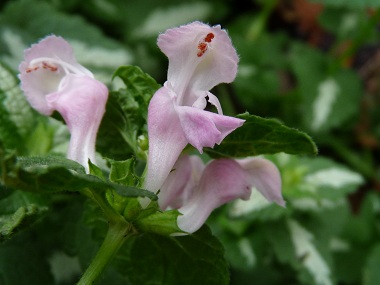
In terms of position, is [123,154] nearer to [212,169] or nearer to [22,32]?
[212,169]

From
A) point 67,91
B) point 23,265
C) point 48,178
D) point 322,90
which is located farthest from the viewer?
point 322,90

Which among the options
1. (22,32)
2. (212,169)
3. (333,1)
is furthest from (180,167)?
(333,1)

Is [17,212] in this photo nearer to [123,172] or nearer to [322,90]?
[123,172]

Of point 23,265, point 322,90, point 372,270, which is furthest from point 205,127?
point 322,90

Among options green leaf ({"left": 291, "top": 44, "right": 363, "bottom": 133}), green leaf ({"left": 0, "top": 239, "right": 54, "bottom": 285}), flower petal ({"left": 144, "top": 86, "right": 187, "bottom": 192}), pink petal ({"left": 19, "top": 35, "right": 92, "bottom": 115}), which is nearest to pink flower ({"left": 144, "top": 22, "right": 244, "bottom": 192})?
flower petal ({"left": 144, "top": 86, "right": 187, "bottom": 192})

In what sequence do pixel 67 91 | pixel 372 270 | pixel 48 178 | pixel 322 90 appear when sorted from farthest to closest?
1. pixel 322 90
2. pixel 372 270
3. pixel 67 91
4. pixel 48 178

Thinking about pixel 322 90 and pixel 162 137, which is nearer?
pixel 162 137

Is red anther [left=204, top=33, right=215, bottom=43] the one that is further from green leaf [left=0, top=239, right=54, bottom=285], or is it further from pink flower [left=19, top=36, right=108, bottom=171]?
green leaf [left=0, top=239, right=54, bottom=285]
